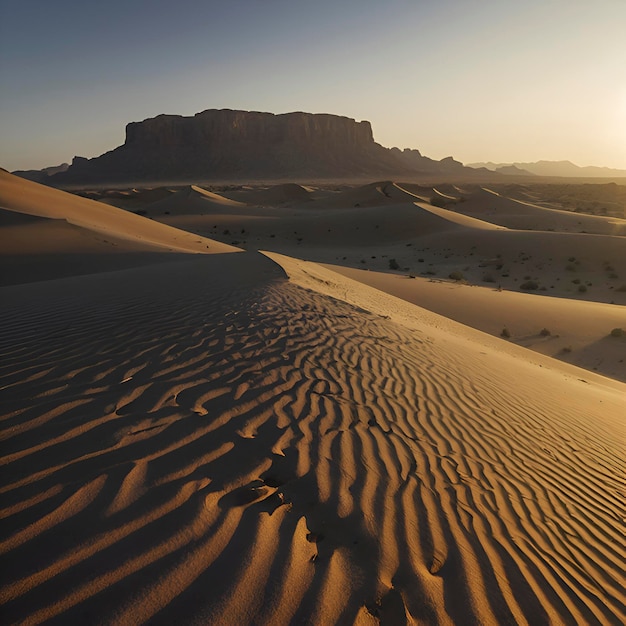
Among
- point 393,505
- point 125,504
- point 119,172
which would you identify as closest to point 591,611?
point 393,505

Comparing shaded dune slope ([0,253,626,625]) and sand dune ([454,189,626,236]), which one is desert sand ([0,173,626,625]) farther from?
sand dune ([454,189,626,236])

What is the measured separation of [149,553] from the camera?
227 cm

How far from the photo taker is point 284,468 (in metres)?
3.20

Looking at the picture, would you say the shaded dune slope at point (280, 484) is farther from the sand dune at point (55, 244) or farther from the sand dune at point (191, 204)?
the sand dune at point (191, 204)

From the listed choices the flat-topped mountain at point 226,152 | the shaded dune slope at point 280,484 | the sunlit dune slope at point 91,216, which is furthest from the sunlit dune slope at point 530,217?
the flat-topped mountain at point 226,152

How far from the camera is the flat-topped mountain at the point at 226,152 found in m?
125

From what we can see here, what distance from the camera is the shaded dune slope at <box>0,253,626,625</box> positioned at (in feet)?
7.22

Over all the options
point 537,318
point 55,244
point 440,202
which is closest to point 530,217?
point 440,202

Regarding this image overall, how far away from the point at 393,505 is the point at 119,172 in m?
141

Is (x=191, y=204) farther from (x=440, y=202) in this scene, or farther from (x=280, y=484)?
(x=280, y=484)

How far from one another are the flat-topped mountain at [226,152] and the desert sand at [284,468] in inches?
4860

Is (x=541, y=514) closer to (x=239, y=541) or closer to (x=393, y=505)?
(x=393, y=505)

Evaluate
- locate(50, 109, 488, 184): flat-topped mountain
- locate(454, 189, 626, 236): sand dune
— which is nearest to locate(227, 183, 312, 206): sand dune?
locate(454, 189, 626, 236): sand dune

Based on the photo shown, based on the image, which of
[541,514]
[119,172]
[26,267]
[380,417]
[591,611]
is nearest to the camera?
[591,611]
